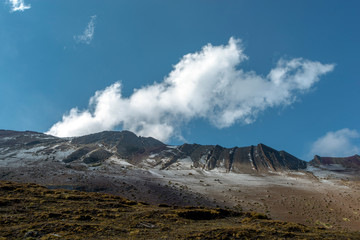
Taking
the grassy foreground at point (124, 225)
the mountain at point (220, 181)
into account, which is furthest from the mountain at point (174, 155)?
the grassy foreground at point (124, 225)

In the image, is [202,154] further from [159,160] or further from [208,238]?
[208,238]

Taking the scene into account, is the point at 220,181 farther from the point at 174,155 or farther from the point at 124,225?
the point at 124,225

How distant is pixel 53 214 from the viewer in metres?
22.0

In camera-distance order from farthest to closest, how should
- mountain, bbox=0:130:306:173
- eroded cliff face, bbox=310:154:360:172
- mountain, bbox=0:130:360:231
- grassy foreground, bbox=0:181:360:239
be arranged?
1. eroded cliff face, bbox=310:154:360:172
2. mountain, bbox=0:130:306:173
3. mountain, bbox=0:130:360:231
4. grassy foreground, bbox=0:181:360:239

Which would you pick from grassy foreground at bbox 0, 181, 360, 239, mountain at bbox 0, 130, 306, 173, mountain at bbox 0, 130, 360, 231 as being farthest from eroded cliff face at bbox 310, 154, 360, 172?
grassy foreground at bbox 0, 181, 360, 239

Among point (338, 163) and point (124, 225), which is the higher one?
point (338, 163)

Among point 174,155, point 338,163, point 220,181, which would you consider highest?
point 338,163

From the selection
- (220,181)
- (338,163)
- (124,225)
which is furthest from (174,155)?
(124,225)

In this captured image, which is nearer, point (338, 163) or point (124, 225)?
point (124, 225)

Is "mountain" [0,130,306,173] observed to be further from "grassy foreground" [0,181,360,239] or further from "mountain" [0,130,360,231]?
"grassy foreground" [0,181,360,239]

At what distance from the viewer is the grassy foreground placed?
17.5 m

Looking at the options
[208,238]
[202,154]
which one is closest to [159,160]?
[202,154]

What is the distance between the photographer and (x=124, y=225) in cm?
2059

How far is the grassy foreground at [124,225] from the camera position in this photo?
17.5 metres
